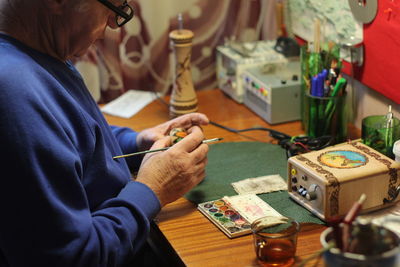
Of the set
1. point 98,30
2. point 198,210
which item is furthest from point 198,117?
point 98,30

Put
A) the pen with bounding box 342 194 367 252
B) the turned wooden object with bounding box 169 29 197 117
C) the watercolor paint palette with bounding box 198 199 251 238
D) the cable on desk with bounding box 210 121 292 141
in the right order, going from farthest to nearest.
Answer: the turned wooden object with bounding box 169 29 197 117, the cable on desk with bounding box 210 121 292 141, the watercolor paint palette with bounding box 198 199 251 238, the pen with bounding box 342 194 367 252

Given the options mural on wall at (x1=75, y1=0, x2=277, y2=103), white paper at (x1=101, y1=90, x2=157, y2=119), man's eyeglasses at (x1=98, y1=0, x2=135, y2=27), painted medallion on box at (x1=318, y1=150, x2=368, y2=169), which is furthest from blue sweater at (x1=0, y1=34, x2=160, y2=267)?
mural on wall at (x1=75, y1=0, x2=277, y2=103)

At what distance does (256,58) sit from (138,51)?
0.48 metres

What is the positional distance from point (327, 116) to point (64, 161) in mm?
847

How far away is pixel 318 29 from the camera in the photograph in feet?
5.76

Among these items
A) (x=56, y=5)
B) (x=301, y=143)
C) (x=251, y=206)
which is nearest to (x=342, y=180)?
(x=251, y=206)

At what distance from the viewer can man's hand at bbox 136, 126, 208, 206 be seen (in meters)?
1.34

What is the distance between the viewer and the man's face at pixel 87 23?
4.00 ft

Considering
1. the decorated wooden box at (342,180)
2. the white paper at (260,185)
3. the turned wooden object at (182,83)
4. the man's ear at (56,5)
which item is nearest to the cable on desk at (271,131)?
the turned wooden object at (182,83)

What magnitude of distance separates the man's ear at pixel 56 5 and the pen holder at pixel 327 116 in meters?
0.79

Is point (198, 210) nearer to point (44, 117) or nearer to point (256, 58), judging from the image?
point (44, 117)

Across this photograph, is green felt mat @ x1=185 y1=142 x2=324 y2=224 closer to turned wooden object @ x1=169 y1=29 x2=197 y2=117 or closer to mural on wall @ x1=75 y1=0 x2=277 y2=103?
turned wooden object @ x1=169 y1=29 x2=197 y2=117

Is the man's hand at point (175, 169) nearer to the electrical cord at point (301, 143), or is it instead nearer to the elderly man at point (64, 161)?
the elderly man at point (64, 161)

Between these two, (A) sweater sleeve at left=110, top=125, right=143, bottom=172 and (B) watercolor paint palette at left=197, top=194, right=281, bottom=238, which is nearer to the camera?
(B) watercolor paint palette at left=197, top=194, right=281, bottom=238
